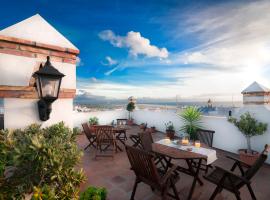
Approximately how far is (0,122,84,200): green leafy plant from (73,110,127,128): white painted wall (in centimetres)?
656

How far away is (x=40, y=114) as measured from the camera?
1.88 meters

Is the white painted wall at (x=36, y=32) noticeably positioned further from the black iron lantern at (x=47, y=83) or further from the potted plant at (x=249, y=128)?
the potted plant at (x=249, y=128)

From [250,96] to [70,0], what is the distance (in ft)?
18.7

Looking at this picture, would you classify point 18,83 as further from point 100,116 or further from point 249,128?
point 100,116

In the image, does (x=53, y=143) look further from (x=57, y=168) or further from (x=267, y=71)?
(x=267, y=71)

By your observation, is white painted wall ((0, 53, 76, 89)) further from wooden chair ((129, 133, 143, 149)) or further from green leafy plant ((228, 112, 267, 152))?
green leafy plant ((228, 112, 267, 152))

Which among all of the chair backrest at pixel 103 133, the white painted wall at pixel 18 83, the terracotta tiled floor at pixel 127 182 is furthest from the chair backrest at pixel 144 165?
the chair backrest at pixel 103 133

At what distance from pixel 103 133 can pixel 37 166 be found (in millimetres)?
3478

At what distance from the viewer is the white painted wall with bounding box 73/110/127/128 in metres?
7.77

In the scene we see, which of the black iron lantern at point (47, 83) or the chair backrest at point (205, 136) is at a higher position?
the black iron lantern at point (47, 83)

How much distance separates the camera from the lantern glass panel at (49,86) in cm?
168

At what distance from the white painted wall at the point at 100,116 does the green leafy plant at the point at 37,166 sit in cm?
656

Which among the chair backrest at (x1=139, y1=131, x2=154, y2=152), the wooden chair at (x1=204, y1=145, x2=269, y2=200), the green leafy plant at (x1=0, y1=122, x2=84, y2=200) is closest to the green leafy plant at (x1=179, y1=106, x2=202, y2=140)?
the chair backrest at (x1=139, y1=131, x2=154, y2=152)

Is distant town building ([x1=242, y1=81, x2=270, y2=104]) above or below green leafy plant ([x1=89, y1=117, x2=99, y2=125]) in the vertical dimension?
above
